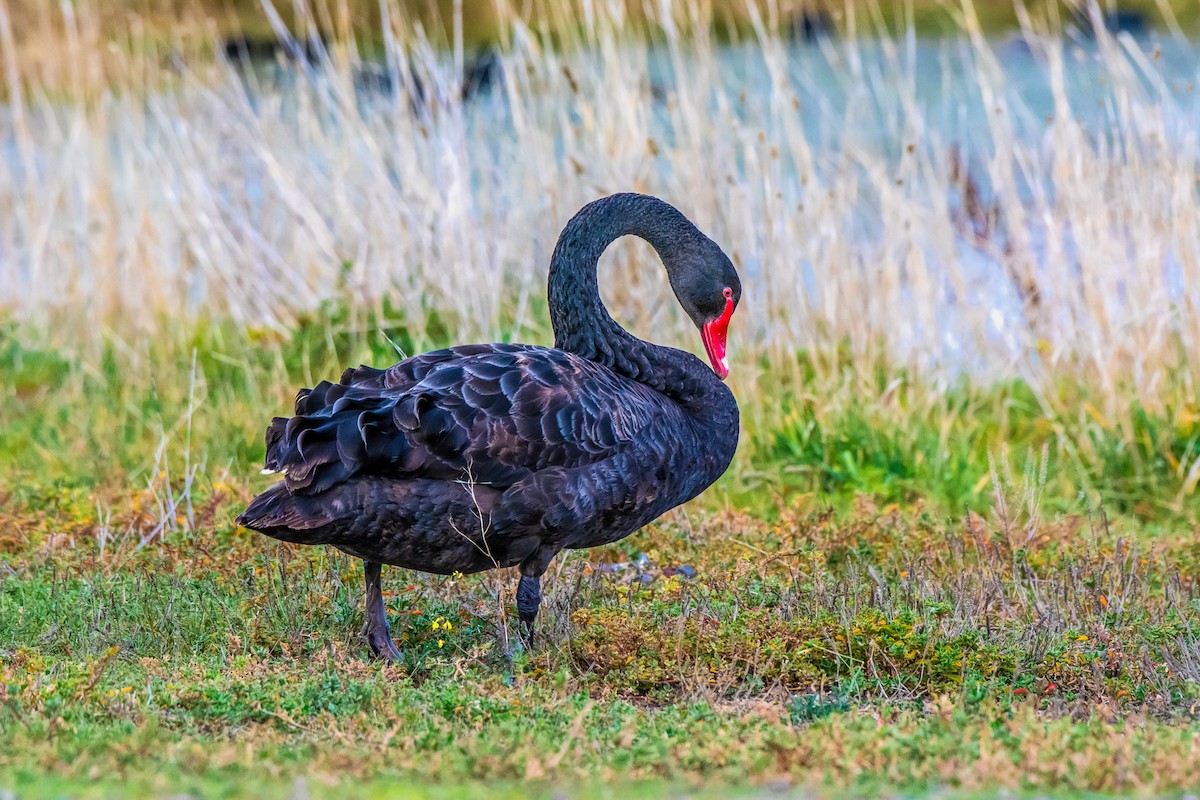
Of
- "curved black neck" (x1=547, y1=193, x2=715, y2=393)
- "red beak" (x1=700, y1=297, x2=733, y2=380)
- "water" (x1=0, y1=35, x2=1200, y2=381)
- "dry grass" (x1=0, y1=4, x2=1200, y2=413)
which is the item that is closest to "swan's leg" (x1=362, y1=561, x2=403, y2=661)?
"curved black neck" (x1=547, y1=193, x2=715, y2=393)

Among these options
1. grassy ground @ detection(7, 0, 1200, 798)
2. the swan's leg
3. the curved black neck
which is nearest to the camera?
grassy ground @ detection(7, 0, 1200, 798)

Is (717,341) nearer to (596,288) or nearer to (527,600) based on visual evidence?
(596,288)

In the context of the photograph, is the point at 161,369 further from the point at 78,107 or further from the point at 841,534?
the point at 841,534

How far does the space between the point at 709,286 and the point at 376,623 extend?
190 centimetres

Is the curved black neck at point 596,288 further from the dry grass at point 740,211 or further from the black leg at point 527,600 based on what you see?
the dry grass at point 740,211

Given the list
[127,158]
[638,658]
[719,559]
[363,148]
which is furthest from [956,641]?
[127,158]

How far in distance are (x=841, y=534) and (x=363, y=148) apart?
449 centimetres

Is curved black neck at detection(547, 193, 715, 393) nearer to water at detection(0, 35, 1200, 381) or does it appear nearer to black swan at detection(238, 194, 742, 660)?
black swan at detection(238, 194, 742, 660)

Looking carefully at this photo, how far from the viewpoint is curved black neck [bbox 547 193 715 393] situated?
5.78m

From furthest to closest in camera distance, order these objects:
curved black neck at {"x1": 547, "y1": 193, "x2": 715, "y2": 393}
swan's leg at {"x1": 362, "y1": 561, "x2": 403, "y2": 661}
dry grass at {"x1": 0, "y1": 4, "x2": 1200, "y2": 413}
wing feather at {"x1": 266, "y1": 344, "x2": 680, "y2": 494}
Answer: dry grass at {"x1": 0, "y1": 4, "x2": 1200, "y2": 413}
curved black neck at {"x1": 547, "y1": 193, "x2": 715, "y2": 393}
swan's leg at {"x1": 362, "y1": 561, "x2": 403, "y2": 661}
wing feather at {"x1": 266, "y1": 344, "x2": 680, "y2": 494}

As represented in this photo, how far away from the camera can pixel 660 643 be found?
511cm

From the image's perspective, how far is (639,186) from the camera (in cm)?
876

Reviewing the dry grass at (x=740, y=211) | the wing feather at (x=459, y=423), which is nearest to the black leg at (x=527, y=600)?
the wing feather at (x=459, y=423)

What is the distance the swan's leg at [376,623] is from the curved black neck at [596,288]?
47.3 inches
